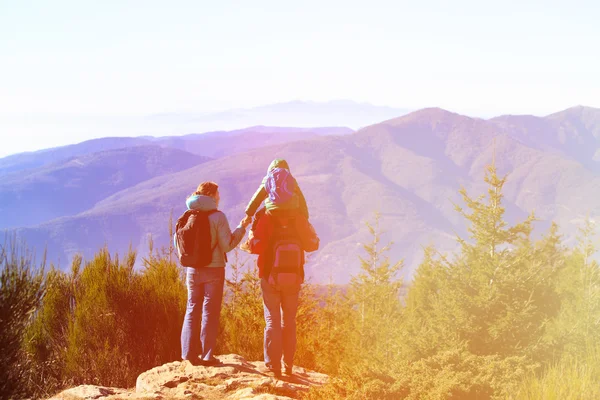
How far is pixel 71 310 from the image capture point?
25.6ft

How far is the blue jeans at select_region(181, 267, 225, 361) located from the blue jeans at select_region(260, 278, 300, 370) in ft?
1.73

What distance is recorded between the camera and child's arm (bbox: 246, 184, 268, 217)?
6.38 meters

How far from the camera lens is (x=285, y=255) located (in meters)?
6.20

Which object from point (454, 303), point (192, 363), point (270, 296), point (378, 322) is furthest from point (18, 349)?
point (378, 322)

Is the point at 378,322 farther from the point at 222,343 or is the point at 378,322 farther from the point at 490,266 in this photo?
the point at 222,343

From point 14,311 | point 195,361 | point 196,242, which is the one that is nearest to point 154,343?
point 195,361

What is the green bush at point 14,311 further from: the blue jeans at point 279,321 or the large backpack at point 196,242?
the blue jeans at point 279,321

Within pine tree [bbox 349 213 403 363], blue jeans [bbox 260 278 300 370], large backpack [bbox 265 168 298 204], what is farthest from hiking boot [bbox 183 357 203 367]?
pine tree [bbox 349 213 403 363]

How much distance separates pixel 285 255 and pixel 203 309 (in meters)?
1.14

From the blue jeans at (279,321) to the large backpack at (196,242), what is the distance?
2.18 feet

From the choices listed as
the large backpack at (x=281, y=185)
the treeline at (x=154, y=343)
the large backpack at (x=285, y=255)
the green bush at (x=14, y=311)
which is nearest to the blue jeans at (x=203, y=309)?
the large backpack at (x=285, y=255)

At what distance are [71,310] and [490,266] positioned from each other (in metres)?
13.6

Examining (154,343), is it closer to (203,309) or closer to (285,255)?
(203,309)

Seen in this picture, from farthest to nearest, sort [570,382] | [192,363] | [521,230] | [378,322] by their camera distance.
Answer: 1. [378,322]
2. [521,230]
3. [192,363]
4. [570,382]
